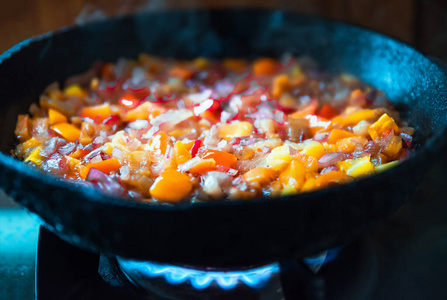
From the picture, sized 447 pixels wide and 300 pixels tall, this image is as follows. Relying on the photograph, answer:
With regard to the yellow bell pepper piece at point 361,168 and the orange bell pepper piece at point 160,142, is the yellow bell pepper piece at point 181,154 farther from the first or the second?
the yellow bell pepper piece at point 361,168

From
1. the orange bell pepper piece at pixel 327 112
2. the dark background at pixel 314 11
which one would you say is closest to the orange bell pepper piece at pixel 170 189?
the orange bell pepper piece at pixel 327 112

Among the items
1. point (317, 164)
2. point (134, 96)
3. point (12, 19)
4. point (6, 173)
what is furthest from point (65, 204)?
point (12, 19)

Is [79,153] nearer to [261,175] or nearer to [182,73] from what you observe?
[261,175]

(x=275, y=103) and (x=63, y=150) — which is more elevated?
(x=63, y=150)

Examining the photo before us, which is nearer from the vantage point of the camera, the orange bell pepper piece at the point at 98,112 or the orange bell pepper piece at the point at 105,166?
the orange bell pepper piece at the point at 105,166

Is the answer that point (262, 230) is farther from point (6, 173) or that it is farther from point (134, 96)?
point (134, 96)

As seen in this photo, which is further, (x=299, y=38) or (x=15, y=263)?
(x=299, y=38)
